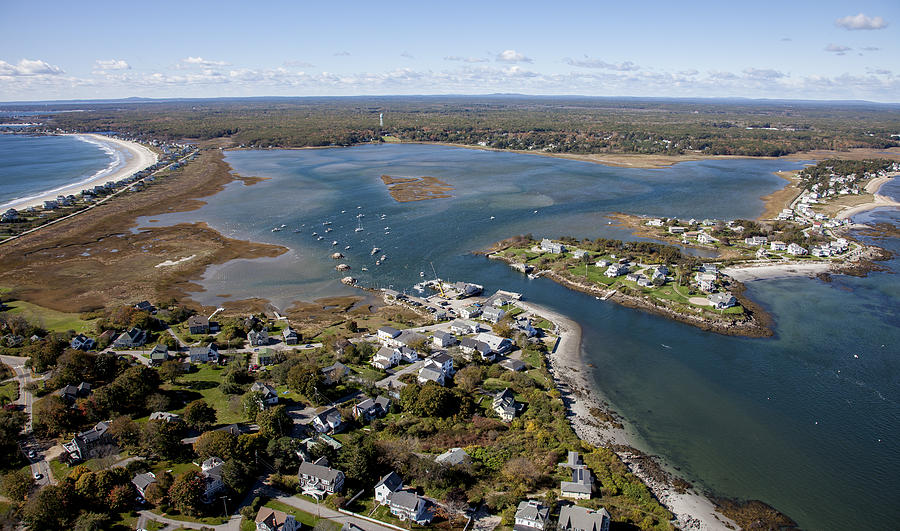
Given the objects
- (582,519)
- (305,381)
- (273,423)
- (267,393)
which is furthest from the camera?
(305,381)

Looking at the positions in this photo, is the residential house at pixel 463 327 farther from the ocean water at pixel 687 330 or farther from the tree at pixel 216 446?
the tree at pixel 216 446

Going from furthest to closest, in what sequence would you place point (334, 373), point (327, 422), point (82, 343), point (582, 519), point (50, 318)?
1. point (50, 318)
2. point (82, 343)
3. point (334, 373)
4. point (327, 422)
5. point (582, 519)

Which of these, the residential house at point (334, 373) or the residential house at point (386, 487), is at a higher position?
the residential house at point (334, 373)

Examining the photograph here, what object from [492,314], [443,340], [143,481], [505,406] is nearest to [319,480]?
[143,481]

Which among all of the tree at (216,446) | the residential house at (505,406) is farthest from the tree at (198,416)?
the residential house at (505,406)

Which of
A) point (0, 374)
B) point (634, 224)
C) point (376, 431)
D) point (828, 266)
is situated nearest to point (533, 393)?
point (376, 431)

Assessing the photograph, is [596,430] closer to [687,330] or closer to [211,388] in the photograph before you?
[687,330]
